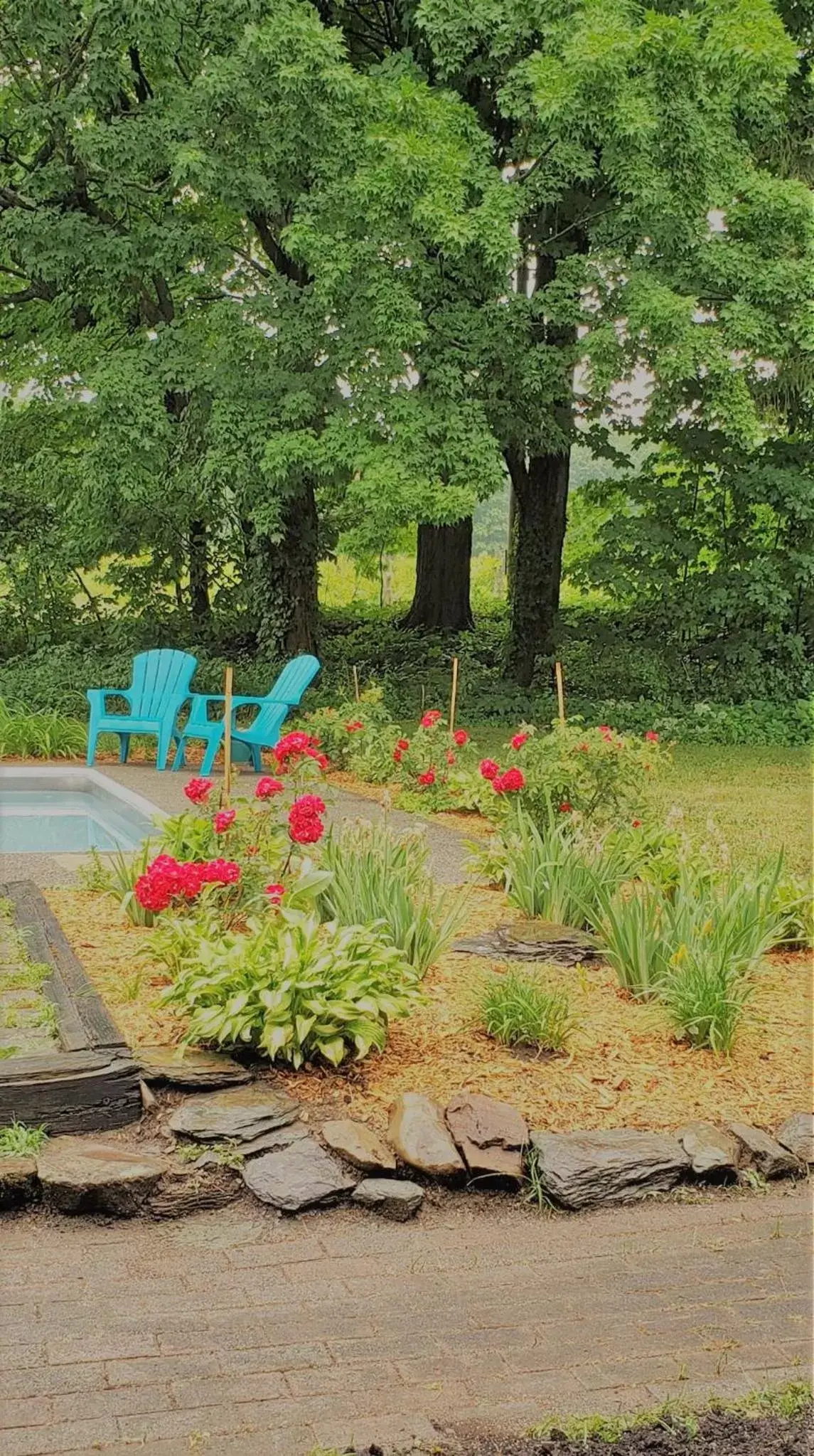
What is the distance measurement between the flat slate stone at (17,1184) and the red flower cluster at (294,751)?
203 cm

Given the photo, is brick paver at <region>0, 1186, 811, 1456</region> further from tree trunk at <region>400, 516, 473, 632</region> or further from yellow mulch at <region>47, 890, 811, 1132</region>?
tree trunk at <region>400, 516, 473, 632</region>

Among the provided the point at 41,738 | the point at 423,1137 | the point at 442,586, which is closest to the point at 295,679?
the point at 41,738

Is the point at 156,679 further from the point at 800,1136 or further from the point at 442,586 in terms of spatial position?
the point at 800,1136

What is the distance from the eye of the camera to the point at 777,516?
11.9 metres

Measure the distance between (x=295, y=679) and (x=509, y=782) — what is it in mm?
3696

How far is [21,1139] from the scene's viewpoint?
9.23 ft

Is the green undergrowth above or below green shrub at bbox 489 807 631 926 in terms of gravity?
below

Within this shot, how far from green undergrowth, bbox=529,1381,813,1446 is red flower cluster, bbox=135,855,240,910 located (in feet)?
6.84

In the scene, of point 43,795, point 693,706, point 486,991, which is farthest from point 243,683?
point 486,991

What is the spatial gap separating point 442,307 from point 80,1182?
8.30m

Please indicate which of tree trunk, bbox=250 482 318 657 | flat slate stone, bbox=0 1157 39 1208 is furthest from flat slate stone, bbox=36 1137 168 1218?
tree trunk, bbox=250 482 318 657

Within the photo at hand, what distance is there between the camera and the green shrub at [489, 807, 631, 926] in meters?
4.42

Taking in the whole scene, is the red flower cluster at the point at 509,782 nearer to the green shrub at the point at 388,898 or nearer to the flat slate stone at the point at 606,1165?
the green shrub at the point at 388,898

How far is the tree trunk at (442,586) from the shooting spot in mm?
14141
